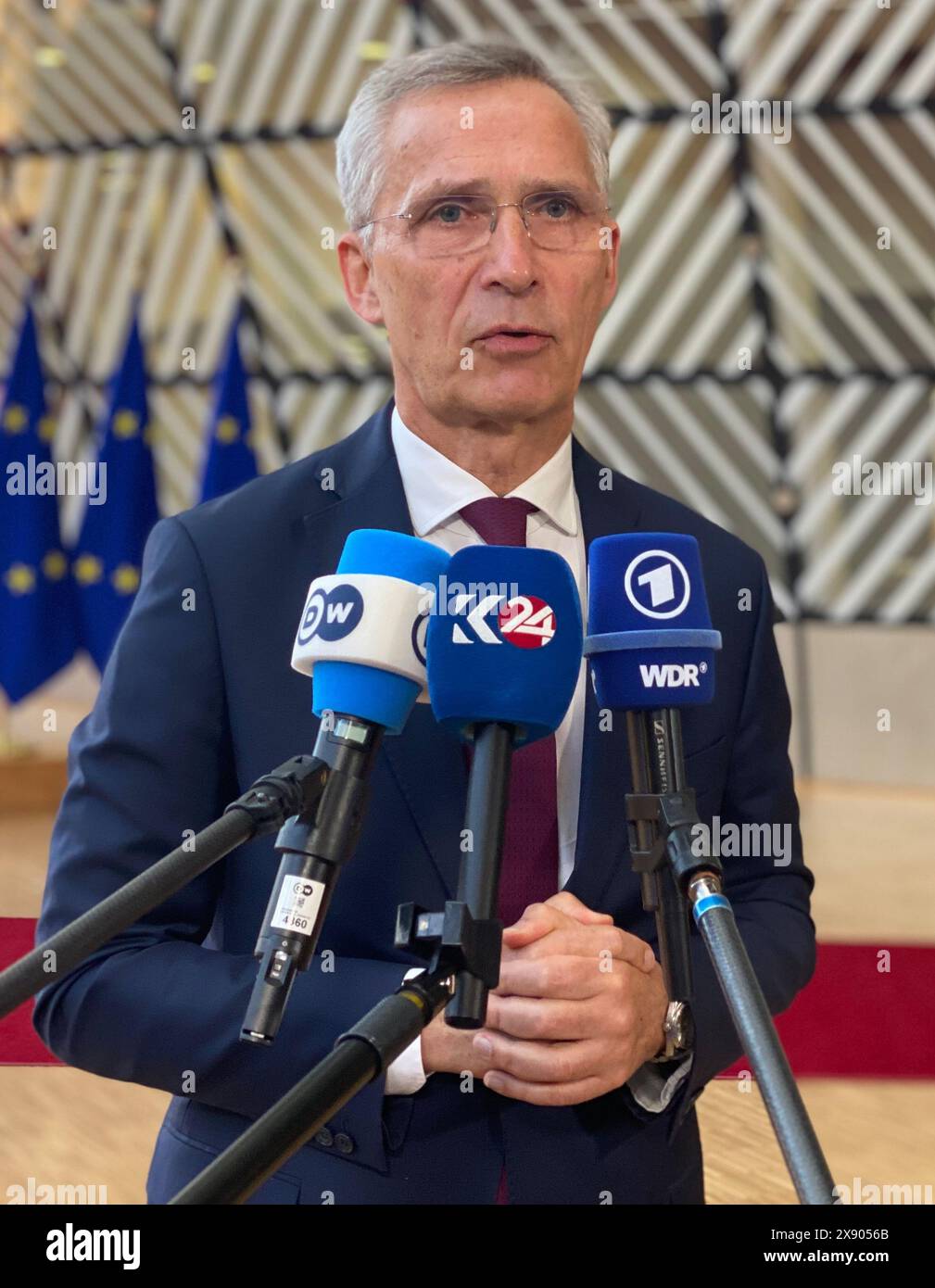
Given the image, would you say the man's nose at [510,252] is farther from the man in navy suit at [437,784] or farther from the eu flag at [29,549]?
the eu flag at [29,549]

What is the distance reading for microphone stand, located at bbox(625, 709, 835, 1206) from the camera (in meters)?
0.74

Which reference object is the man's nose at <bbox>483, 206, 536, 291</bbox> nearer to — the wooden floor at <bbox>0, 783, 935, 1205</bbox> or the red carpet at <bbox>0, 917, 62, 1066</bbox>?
the wooden floor at <bbox>0, 783, 935, 1205</bbox>

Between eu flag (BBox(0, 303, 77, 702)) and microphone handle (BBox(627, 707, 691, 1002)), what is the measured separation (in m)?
6.78

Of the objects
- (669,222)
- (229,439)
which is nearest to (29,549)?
(229,439)

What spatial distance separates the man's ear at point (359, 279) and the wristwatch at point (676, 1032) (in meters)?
0.69

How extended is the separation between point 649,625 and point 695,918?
262 millimetres

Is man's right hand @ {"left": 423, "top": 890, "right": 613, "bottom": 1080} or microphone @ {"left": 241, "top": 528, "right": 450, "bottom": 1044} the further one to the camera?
man's right hand @ {"left": 423, "top": 890, "right": 613, "bottom": 1080}

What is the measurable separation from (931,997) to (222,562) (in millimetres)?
1980

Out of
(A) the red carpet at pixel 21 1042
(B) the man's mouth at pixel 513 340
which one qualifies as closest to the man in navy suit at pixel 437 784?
(B) the man's mouth at pixel 513 340

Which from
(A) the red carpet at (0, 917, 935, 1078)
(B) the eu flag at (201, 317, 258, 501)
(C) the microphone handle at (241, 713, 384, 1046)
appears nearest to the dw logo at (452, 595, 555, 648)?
(C) the microphone handle at (241, 713, 384, 1046)

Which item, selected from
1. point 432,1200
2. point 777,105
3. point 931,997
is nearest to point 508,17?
point 777,105

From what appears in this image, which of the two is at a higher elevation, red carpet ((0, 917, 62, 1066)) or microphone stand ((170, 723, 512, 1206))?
red carpet ((0, 917, 62, 1066))

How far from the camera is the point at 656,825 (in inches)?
38.0
